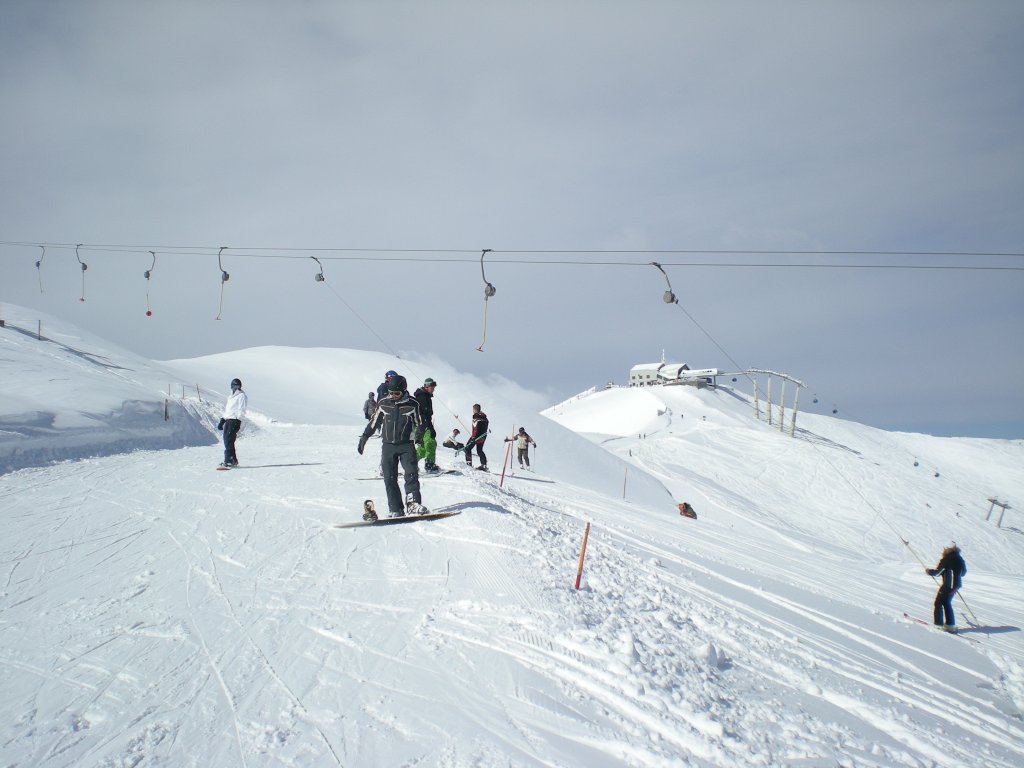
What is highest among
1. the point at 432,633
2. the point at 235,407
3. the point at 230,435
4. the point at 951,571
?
the point at 235,407

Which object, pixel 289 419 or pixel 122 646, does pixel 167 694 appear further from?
pixel 289 419

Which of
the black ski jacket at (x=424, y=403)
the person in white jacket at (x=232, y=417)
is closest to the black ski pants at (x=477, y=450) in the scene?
the black ski jacket at (x=424, y=403)

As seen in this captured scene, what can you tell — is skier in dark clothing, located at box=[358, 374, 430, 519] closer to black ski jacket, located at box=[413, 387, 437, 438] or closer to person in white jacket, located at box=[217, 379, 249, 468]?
black ski jacket, located at box=[413, 387, 437, 438]

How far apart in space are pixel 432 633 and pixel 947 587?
11196 mm

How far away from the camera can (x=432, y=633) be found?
17.5 ft

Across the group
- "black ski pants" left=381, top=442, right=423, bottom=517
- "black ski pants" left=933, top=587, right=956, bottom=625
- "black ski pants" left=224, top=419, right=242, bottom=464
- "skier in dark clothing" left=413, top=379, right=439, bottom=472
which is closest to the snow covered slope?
"black ski pants" left=224, top=419, right=242, bottom=464

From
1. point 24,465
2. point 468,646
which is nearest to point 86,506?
point 24,465

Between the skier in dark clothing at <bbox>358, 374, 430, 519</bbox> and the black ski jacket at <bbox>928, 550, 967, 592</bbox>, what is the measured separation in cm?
1033

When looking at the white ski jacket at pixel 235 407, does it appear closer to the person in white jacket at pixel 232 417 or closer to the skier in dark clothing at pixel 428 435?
the person in white jacket at pixel 232 417

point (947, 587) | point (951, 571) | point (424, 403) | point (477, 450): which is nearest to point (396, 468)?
point (424, 403)

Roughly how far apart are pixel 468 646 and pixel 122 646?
2.88 m

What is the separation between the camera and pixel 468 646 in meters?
5.12

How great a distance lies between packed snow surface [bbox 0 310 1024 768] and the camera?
393 centimetres

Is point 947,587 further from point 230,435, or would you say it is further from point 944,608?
point 230,435
